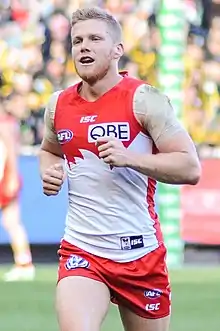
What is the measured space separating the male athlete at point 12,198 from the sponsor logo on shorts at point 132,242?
6811 millimetres

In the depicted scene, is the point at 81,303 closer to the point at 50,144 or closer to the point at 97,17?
the point at 50,144

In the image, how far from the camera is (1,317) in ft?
29.2

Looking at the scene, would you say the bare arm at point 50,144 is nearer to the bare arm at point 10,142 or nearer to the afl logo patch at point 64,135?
the afl logo patch at point 64,135

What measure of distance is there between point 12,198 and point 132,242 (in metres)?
7.43

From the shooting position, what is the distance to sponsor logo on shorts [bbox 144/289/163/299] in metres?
5.14

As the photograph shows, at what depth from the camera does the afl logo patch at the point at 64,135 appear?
5.09 meters

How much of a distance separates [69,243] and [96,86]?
2.56 feet

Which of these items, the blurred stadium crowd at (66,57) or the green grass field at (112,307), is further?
the blurred stadium crowd at (66,57)

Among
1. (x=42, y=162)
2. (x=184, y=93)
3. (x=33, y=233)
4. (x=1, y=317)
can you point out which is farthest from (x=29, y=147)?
(x=42, y=162)

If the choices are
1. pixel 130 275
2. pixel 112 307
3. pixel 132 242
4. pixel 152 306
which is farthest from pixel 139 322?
pixel 112 307

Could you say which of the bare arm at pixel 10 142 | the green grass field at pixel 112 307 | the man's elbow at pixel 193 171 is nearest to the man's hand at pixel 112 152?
the man's elbow at pixel 193 171

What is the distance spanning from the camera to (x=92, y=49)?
4.98m

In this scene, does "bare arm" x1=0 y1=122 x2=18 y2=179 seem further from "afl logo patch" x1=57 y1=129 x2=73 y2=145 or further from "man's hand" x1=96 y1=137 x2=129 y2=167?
"man's hand" x1=96 y1=137 x2=129 y2=167

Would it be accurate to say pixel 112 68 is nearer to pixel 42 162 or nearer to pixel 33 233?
pixel 42 162
